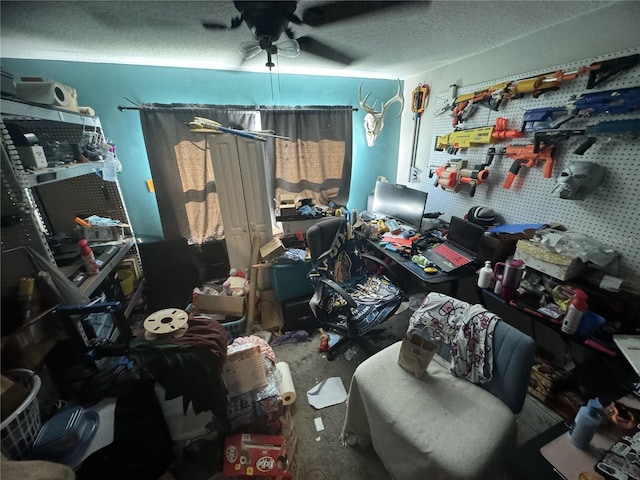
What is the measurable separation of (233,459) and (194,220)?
224 cm

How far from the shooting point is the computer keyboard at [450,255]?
1928 millimetres

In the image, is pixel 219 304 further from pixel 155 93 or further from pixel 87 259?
pixel 155 93

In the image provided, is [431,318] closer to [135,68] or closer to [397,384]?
[397,384]

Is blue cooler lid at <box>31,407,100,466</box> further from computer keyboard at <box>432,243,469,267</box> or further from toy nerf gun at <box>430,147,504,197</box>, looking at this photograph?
toy nerf gun at <box>430,147,504,197</box>

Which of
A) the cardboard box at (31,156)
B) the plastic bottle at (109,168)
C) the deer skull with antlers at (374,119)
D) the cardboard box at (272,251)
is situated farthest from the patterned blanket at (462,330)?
the plastic bottle at (109,168)

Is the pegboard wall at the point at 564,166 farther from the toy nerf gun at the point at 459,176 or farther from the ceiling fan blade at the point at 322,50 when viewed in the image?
the ceiling fan blade at the point at 322,50

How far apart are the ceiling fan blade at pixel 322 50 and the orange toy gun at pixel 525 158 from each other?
4.97 ft

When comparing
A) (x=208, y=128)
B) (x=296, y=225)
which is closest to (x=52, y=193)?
(x=208, y=128)

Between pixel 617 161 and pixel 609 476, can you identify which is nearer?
pixel 609 476

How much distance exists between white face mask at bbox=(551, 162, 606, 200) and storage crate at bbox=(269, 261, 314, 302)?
1878 millimetres

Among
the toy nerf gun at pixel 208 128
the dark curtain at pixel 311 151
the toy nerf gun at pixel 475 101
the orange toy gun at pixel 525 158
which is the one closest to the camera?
the orange toy gun at pixel 525 158

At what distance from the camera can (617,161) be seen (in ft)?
4.67

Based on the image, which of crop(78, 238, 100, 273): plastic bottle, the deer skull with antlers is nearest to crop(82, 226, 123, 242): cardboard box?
crop(78, 238, 100, 273): plastic bottle

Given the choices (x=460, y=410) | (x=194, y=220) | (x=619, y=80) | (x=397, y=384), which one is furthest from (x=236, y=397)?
(x=619, y=80)
